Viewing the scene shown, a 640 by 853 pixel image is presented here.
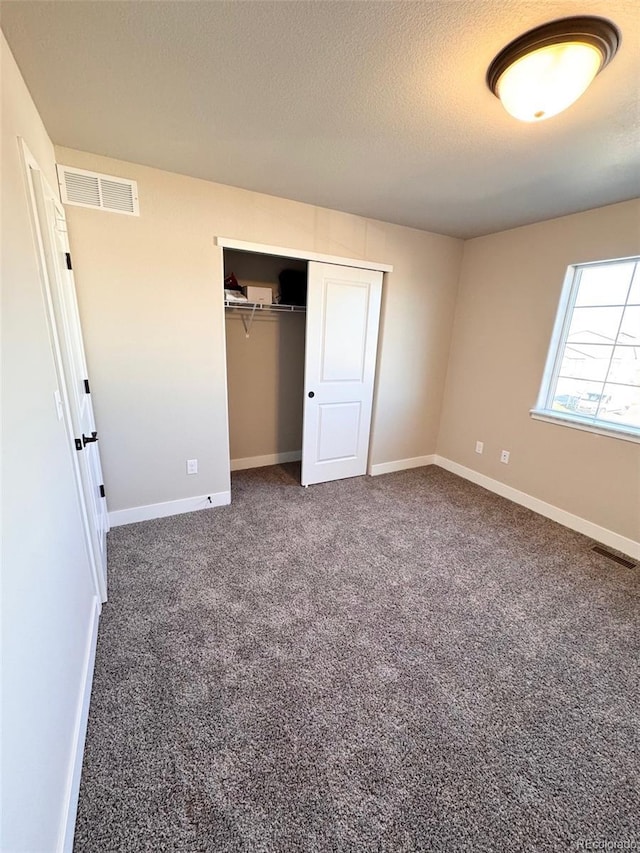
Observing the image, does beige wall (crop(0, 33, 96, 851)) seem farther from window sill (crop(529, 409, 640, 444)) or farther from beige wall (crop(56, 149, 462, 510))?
window sill (crop(529, 409, 640, 444))

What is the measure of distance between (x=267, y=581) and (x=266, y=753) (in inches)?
34.6

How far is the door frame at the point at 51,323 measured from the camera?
1.27 m

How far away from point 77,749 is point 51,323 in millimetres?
1587

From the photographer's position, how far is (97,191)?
6.64 ft

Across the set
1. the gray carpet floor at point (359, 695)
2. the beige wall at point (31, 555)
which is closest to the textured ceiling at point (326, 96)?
the beige wall at point (31, 555)

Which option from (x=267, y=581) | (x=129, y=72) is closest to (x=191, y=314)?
(x=129, y=72)

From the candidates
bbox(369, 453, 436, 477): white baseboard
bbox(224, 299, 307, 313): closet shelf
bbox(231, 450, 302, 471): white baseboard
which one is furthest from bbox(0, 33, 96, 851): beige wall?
bbox(369, 453, 436, 477): white baseboard

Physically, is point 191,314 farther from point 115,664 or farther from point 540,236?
point 540,236

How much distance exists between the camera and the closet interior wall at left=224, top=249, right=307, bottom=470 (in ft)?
10.6

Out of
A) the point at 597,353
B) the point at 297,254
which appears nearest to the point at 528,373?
the point at 597,353

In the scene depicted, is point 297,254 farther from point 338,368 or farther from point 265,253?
point 338,368

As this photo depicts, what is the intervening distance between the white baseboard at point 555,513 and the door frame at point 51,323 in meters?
3.33

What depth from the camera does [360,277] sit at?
3002mm

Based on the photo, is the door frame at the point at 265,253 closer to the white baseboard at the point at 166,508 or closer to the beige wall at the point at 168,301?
the beige wall at the point at 168,301
